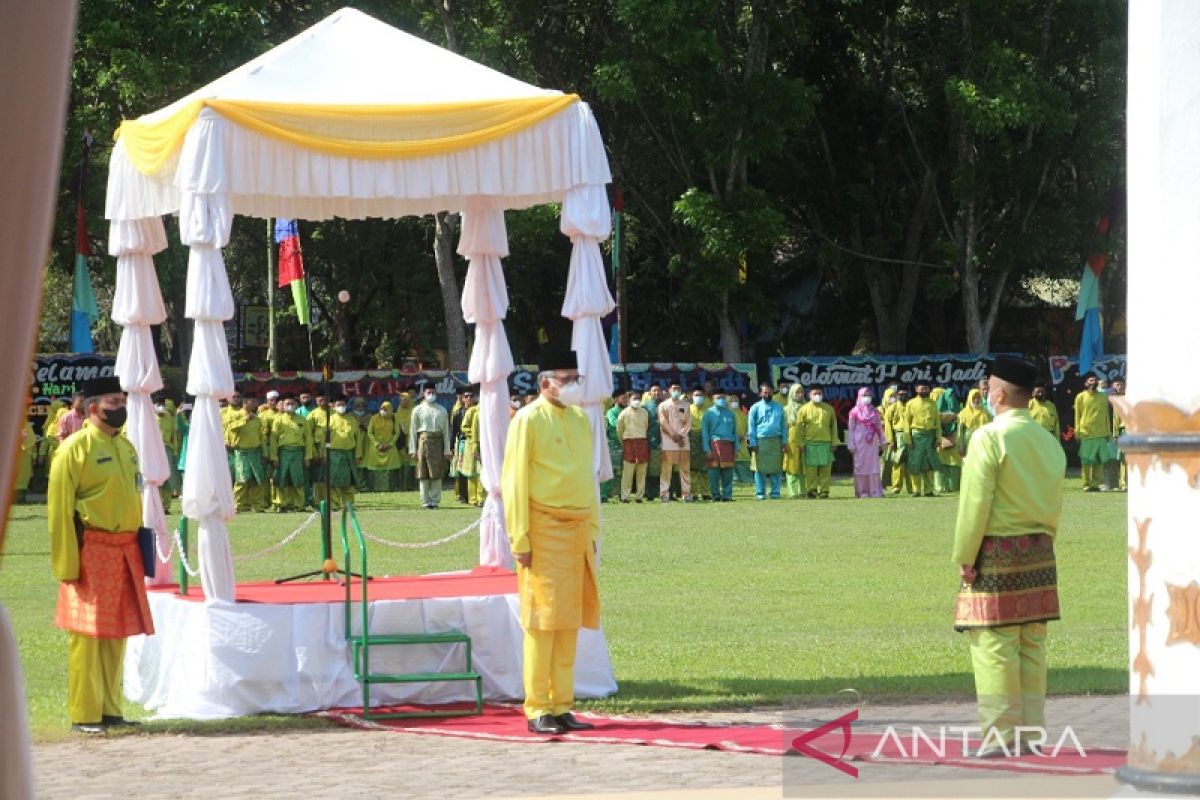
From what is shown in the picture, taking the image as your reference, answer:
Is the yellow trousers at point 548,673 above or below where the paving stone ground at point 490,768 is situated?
above

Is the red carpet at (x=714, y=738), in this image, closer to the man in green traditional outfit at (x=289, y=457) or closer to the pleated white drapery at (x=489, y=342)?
the pleated white drapery at (x=489, y=342)

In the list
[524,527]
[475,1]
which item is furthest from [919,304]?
[524,527]

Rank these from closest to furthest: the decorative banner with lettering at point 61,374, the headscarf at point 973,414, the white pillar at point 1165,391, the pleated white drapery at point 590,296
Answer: the white pillar at point 1165,391, the pleated white drapery at point 590,296, the headscarf at point 973,414, the decorative banner with lettering at point 61,374

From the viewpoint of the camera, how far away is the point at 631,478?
2867cm

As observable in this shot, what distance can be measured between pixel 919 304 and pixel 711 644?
29507 millimetres

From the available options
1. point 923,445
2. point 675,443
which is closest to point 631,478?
point 675,443

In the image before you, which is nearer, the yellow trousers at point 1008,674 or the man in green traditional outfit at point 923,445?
the yellow trousers at point 1008,674

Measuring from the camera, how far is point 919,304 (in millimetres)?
41500

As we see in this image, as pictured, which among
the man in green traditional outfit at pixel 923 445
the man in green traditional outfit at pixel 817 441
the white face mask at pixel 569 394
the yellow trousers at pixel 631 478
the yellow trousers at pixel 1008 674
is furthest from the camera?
the man in green traditional outfit at pixel 923 445

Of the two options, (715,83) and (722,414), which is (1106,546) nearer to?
(722,414)

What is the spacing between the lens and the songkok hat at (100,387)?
1045 centimetres

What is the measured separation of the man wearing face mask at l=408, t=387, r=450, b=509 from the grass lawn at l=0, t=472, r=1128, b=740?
121 centimetres

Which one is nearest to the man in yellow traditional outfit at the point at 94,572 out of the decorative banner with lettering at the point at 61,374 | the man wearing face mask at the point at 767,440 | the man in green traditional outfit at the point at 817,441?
Result: the man wearing face mask at the point at 767,440

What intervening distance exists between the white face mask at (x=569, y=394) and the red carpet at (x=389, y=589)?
145 centimetres
